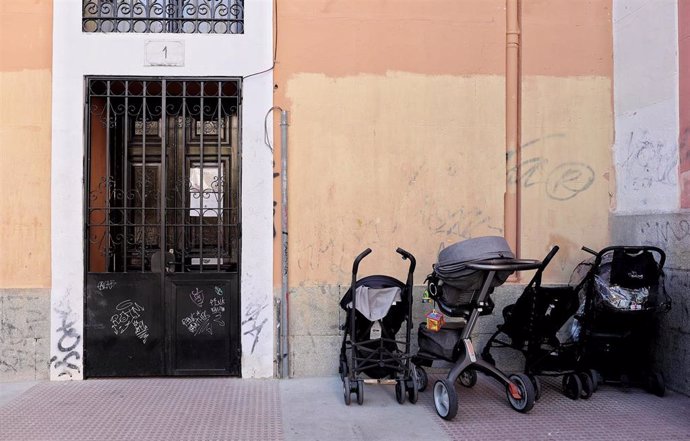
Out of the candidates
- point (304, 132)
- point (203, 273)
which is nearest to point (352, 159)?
point (304, 132)

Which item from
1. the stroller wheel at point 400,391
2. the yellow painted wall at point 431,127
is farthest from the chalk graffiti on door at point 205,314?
the stroller wheel at point 400,391

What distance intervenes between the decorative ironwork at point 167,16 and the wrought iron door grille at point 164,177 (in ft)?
1.92

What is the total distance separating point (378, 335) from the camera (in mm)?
5438

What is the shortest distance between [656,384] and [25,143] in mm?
6763

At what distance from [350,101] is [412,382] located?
297 cm

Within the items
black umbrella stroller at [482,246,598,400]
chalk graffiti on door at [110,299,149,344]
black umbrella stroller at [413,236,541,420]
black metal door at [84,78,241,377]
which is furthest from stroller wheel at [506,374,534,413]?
chalk graffiti on door at [110,299,149,344]

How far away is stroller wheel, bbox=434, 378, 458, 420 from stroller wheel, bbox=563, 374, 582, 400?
4.31 ft

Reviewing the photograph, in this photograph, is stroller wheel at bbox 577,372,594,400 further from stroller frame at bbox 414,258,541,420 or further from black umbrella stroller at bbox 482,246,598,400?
stroller frame at bbox 414,258,541,420

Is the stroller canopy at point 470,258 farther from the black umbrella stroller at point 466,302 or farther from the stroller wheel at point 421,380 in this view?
the stroller wheel at point 421,380

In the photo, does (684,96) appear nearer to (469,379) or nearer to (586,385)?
(586,385)

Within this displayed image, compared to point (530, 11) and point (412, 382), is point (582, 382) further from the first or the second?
point (530, 11)

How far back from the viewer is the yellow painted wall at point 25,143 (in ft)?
20.1

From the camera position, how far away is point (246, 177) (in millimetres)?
6250

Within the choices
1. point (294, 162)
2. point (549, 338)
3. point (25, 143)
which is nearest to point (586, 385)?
point (549, 338)
